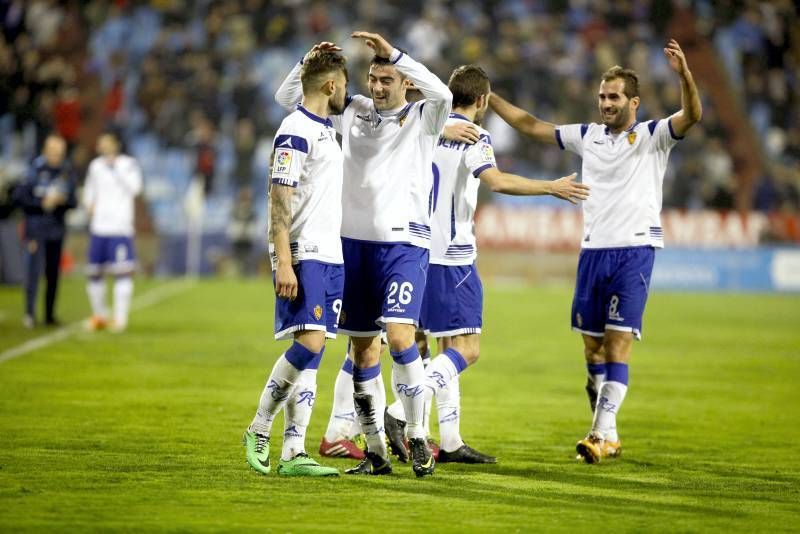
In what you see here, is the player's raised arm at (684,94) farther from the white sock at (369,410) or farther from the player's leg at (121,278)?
the player's leg at (121,278)

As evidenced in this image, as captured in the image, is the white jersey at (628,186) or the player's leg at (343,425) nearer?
the player's leg at (343,425)

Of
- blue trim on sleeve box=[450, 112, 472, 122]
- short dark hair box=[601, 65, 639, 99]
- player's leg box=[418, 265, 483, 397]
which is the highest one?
short dark hair box=[601, 65, 639, 99]

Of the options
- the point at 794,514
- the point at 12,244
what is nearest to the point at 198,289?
the point at 12,244

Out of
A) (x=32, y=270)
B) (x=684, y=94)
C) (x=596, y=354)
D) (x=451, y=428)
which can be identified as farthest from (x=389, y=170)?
(x=32, y=270)

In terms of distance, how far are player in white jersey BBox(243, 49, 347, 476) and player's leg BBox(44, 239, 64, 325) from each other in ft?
35.5

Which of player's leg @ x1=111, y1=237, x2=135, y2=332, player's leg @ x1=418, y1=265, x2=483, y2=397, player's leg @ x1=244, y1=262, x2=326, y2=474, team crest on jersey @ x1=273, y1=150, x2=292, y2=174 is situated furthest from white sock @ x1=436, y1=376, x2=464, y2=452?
player's leg @ x1=111, y1=237, x2=135, y2=332

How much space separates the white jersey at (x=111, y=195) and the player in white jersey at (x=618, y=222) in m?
9.72

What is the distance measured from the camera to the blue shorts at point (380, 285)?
763 cm

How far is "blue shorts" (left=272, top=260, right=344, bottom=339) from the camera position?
24.1 feet

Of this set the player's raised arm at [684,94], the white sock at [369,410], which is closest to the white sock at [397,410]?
the white sock at [369,410]

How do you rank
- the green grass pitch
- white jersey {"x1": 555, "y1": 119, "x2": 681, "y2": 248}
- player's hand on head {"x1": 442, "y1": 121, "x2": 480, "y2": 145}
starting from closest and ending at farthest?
the green grass pitch, player's hand on head {"x1": 442, "y1": 121, "x2": 480, "y2": 145}, white jersey {"x1": 555, "y1": 119, "x2": 681, "y2": 248}

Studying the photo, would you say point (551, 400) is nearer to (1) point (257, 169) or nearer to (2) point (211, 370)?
(2) point (211, 370)

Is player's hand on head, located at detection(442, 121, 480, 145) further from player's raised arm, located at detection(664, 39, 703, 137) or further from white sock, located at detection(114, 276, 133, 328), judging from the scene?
white sock, located at detection(114, 276, 133, 328)

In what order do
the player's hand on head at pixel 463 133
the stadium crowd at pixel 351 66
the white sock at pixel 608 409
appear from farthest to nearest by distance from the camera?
1. the stadium crowd at pixel 351 66
2. the white sock at pixel 608 409
3. the player's hand on head at pixel 463 133
